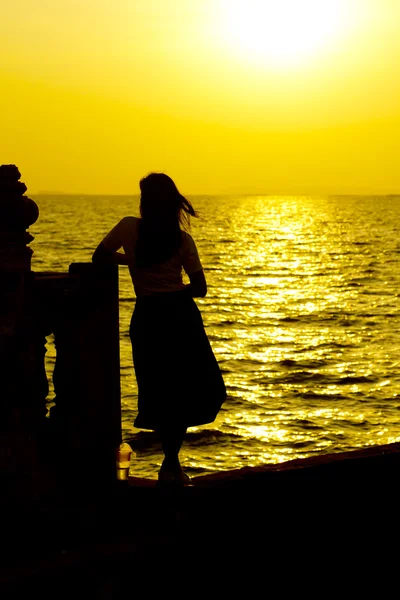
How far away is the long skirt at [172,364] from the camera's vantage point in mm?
5797

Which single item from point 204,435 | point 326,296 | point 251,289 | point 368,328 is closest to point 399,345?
point 368,328

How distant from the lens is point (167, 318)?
5789 mm

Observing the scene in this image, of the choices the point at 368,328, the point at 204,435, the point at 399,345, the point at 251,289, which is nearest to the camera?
the point at 204,435

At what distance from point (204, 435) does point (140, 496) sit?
11.2 meters

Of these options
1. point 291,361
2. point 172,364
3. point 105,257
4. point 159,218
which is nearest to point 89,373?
point 172,364

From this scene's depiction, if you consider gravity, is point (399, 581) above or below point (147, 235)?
below

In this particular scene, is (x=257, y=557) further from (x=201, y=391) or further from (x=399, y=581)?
(x=201, y=391)

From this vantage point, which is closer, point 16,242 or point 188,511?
point 16,242

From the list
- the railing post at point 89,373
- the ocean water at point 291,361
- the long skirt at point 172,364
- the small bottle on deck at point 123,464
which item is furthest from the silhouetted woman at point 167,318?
the ocean water at point 291,361

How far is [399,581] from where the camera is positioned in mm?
5059

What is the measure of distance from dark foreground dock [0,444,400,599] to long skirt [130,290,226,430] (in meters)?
0.42

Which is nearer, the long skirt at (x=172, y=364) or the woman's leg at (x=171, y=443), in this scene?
the long skirt at (x=172, y=364)

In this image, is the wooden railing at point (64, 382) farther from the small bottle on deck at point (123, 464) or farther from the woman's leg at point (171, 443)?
the woman's leg at point (171, 443)

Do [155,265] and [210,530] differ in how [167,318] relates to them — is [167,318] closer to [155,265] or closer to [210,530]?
[155,265]
